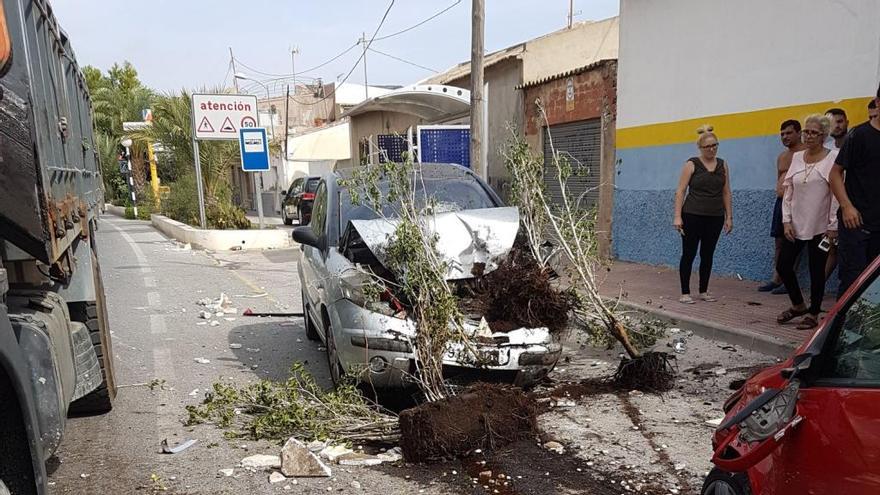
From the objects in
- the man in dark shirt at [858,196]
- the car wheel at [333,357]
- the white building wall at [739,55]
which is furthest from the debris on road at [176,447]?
the white building wall at [739,55]

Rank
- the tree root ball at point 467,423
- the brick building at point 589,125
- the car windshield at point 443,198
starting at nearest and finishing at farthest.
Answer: the tree root ball at point 467,423, the car windshield at point 443,198, the brick building at point 589,125

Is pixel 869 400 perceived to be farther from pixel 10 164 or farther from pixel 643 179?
pixel 643 179

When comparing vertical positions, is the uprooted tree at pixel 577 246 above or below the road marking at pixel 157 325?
above

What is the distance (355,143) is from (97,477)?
23.7 meters

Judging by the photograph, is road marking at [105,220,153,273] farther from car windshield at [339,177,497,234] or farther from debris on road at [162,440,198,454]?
debris on road at [162,440,198,454]

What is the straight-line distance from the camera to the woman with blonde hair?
21.0 feet

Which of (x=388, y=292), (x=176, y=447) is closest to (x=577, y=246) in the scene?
(x=388, y=292)

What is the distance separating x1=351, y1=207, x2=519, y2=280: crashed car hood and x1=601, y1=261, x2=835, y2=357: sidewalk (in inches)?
44.0

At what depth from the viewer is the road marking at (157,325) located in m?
7.06

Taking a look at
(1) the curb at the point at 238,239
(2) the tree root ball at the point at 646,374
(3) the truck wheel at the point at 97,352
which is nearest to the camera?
(3) the truck wheel at the point at 97,352

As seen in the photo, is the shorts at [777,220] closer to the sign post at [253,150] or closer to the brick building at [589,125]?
the brick building at [589,125]

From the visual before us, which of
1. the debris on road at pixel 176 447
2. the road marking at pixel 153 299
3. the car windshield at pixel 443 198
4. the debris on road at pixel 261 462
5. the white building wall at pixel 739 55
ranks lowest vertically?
the road marking at pixel 153 299

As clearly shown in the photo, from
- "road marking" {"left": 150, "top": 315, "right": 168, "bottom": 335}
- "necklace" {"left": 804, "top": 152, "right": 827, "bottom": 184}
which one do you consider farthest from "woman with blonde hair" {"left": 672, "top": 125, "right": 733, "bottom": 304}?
"road marking" {"left": 150, "top": 315, "right": 168, "bottom": 335}

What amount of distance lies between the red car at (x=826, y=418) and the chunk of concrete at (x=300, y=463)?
2.24 metres
